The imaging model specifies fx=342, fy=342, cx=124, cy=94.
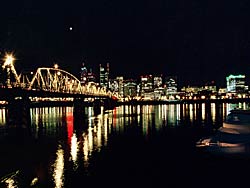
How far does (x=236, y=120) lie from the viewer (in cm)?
3241

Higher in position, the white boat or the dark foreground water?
the white boat

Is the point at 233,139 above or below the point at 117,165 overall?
above

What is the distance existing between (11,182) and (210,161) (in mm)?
15514

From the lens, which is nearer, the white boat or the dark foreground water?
the dark foreground water

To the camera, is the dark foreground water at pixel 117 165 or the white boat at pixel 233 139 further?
the white boat at pixel 233 139

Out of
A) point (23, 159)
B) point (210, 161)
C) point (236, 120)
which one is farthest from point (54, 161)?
point (236, 120)

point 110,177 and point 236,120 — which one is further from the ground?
point 236,120

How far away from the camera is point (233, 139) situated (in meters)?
29.7

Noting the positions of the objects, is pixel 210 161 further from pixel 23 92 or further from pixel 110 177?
pixel 23 92

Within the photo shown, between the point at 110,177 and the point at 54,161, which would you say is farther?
the point at 54,161

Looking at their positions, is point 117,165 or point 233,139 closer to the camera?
point 117,165

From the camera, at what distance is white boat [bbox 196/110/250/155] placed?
28.8 m

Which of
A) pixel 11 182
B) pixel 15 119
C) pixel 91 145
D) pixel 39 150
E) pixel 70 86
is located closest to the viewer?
pixel 11 182

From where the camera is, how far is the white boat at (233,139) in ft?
94.5
